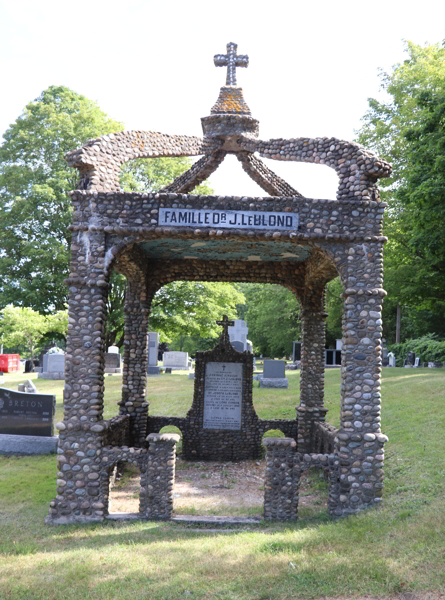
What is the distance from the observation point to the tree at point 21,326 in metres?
19.2

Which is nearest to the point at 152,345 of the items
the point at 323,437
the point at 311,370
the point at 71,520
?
the point at 311,370

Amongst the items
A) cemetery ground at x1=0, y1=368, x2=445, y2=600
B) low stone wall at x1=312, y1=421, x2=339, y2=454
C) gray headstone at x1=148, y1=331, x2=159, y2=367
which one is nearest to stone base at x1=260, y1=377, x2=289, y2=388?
gray headstone at x1=148, y1=331, x2=159, y2=367

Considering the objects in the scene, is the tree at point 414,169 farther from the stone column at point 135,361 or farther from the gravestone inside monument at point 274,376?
the stone column at point 135,361

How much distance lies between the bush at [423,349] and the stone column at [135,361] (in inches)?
767

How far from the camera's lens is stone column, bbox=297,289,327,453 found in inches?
446

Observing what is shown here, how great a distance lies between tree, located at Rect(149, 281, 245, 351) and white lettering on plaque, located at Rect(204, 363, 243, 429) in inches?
294

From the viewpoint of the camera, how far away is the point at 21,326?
2011cm

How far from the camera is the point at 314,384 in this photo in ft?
37.6

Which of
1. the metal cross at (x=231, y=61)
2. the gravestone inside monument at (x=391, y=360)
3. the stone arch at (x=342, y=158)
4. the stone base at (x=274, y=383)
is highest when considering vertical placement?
the metal cross at (x=231, y=61)

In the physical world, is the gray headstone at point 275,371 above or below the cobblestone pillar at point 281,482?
above

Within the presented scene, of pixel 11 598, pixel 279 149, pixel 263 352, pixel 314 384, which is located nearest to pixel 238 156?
pixel 279 149

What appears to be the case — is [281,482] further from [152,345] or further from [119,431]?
[152,345]

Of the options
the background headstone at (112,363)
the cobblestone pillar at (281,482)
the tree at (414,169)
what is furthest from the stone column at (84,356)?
the background headstone at (112,363)

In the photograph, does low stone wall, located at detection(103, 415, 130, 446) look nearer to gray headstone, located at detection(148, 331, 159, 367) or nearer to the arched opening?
the arched opening
